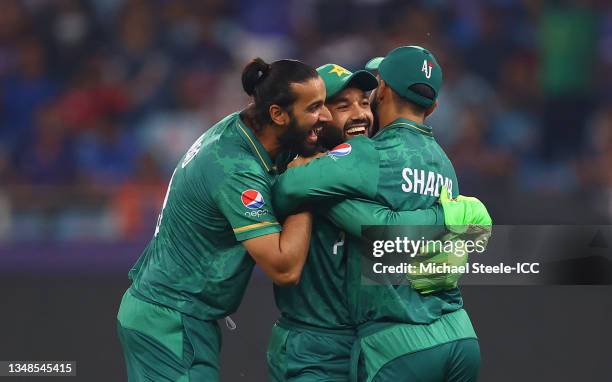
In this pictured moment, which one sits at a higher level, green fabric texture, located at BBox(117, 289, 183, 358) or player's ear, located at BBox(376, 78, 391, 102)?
player's ear, located at BBox(376, 78, 391, 102)

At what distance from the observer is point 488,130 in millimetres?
9375

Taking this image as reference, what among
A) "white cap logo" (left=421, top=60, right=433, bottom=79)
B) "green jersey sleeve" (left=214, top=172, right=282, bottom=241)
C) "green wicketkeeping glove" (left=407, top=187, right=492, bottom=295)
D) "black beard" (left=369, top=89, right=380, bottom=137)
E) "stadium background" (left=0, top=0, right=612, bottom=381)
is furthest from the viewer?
"stadium background" (left=0, top=0, right=612, bottom=381)

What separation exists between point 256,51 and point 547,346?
15.9 feet

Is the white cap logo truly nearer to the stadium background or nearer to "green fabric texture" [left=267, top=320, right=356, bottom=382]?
"green fabric texture" [left=267, top=320, right=356, bottom=382]

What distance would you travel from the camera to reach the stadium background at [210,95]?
7699 millimetres

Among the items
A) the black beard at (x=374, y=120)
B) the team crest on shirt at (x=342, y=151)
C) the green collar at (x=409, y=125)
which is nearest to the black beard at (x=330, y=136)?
the black beard at (x=374, y=120)

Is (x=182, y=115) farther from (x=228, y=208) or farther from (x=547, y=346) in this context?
(x=228, y=208)

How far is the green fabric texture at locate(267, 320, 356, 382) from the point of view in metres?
3.97

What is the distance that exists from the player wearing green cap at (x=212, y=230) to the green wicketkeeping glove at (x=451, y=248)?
1.47 feet

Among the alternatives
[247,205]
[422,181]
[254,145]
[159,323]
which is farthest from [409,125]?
[159,323]

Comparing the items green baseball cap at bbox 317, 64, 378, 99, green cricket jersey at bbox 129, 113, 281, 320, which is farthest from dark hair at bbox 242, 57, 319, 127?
green baseball cap at bbox 317, 64, 378, 99

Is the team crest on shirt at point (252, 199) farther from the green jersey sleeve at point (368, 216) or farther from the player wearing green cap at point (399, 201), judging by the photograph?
the green jersey sleeve at point (368, 216)

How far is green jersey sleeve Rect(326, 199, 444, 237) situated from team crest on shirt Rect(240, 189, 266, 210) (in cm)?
27

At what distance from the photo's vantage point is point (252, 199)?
378 centimetres
